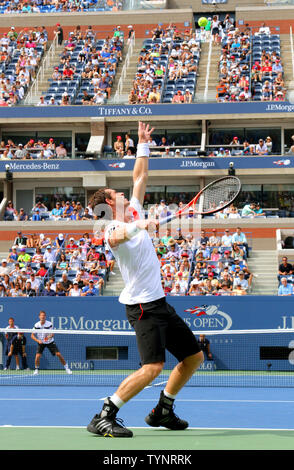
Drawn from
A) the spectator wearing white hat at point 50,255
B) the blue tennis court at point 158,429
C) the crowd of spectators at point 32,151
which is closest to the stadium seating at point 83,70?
the crowd of spectators at point 32,151

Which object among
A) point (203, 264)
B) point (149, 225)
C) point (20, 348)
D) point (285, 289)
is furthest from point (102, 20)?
point (149, 225)

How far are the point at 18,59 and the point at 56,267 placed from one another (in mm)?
17211

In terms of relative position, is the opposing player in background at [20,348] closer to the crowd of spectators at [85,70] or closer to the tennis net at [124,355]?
the tennis net at [124,355]

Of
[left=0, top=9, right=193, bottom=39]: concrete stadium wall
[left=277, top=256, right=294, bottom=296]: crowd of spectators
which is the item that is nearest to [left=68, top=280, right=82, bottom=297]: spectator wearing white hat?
[left=277, top=256, right=294, bottom=296]: crowd of spectators

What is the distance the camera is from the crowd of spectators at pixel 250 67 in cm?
3316

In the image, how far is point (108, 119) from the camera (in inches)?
1334

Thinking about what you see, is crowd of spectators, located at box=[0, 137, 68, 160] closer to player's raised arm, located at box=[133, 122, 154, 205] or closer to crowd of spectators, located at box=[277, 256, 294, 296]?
crowd of spectators, located at box=[277, 256, 294, 296]

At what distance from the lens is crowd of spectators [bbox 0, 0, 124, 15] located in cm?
4147

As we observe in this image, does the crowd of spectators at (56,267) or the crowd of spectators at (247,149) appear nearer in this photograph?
the crowd of spectators at (56,267)

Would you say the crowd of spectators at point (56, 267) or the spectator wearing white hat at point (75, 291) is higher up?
the crowd of spectators at point (56, 267)

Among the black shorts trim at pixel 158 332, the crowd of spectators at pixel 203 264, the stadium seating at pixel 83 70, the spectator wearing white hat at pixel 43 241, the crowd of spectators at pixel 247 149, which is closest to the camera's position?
the black shorts trim at pixel 158 332

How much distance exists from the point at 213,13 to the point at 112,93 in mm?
10714

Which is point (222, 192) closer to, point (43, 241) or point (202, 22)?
point (43, 241)

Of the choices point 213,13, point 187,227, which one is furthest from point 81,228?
point 213,13
